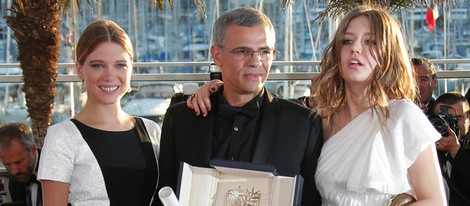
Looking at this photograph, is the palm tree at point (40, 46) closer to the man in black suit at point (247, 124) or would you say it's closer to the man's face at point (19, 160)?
the man's face at point (19, 160)

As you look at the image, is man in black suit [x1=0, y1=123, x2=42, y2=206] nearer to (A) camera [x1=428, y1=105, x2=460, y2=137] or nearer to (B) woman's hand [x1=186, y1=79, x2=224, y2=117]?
(B) woman's hand [x1=186, y1=79, x2=224, y2=117]

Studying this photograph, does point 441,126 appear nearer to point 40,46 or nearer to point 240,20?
A: point 240,20

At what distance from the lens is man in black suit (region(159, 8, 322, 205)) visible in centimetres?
257

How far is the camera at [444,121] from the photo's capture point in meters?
4.05

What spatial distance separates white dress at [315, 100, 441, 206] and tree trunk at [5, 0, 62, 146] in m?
4.98

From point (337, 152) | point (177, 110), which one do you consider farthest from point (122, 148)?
point (337, 152)

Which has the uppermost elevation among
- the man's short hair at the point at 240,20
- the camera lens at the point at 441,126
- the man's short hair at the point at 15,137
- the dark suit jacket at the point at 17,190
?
the man's short hair at the point at 240,20

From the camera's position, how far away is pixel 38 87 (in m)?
7.29

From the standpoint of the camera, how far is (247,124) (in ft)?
8.68

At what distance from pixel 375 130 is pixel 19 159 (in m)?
2.85

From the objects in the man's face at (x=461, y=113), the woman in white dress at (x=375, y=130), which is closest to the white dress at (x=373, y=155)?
the woman in white dress at (x=375, y=130)

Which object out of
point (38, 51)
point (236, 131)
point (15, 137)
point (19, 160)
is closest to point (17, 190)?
point (19, 160)

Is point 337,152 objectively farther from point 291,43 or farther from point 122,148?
point 291,43

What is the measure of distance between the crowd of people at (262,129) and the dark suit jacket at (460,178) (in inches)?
60.1
